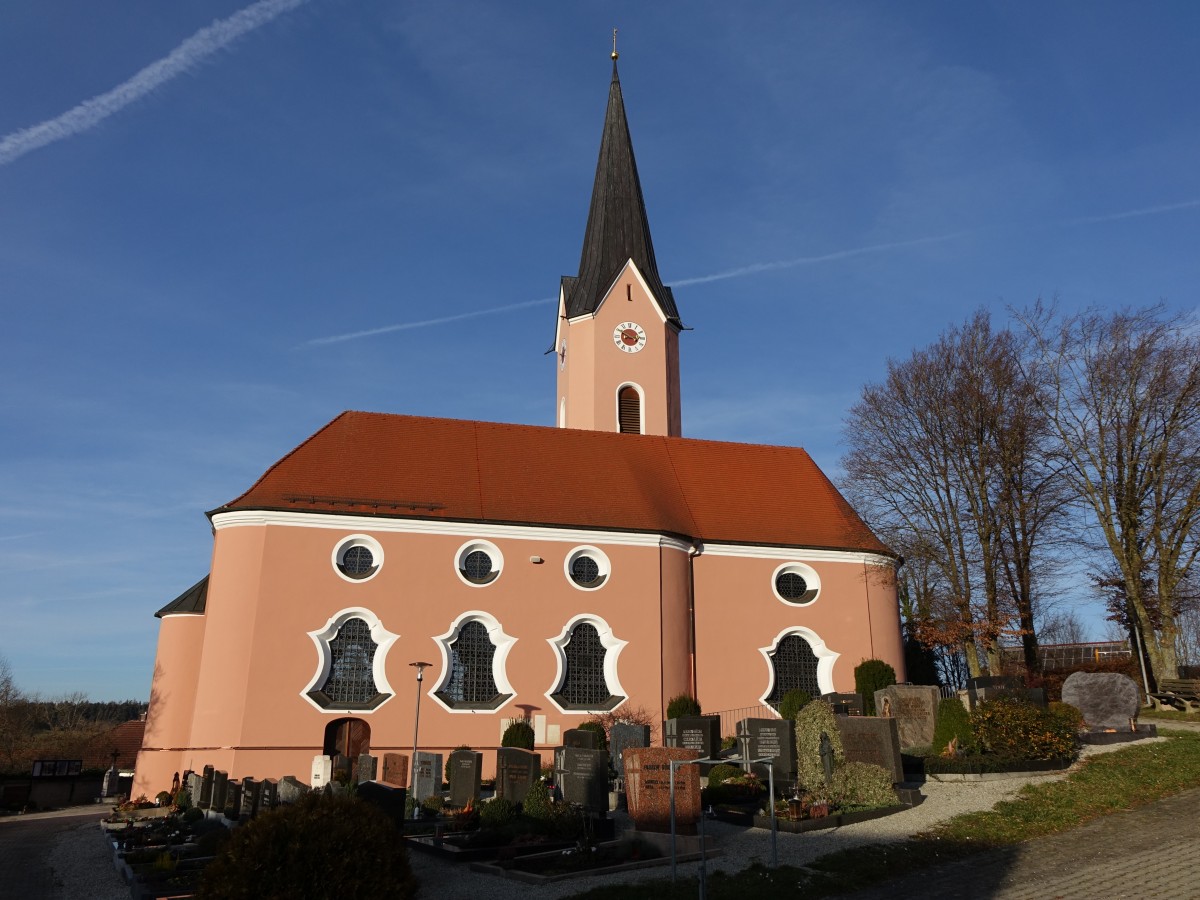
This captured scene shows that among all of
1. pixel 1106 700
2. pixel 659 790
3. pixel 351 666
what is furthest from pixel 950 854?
pixel 351 666

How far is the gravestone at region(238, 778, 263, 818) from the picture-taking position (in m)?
16.2

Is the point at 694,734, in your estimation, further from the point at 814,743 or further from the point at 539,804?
the point at 539,804

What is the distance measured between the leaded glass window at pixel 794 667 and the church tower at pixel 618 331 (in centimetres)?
959

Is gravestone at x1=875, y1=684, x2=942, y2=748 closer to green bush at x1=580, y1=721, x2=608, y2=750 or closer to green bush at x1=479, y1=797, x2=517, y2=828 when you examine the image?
green bush at x1=580, y1=721, x2=608, y2=750

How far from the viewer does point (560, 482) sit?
28.1 m

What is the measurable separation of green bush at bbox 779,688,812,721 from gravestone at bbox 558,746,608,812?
33.0 ft

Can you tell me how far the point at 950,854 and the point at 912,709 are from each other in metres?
9.05

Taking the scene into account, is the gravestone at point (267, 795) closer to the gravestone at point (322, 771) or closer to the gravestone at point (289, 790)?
the gravestone at point (289, 790)

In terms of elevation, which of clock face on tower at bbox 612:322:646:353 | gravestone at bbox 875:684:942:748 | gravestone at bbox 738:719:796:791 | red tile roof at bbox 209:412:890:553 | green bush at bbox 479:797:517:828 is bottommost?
green bush at bbox 479:797:517:828

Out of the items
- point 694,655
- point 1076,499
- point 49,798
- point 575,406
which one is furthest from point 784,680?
point 49,798

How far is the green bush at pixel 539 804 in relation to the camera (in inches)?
603

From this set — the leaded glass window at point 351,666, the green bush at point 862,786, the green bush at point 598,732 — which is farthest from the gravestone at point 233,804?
the green bush at point 862,786

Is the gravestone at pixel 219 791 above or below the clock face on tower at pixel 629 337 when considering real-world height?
below

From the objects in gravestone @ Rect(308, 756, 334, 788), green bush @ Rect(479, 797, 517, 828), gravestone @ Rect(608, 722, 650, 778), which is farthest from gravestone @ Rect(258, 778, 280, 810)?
gravestone @ Rect(608, 722, 650, 778)
